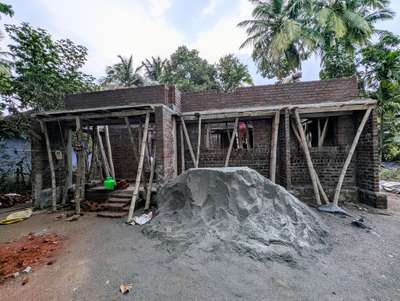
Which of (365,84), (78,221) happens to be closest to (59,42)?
(78,221)

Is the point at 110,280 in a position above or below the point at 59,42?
below

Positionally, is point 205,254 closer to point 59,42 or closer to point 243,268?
point 243,268

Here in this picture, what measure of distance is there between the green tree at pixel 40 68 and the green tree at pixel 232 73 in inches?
571

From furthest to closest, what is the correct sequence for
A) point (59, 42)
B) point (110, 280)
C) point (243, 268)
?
point (59, 42) < point (243, 268) < point (110, 280)

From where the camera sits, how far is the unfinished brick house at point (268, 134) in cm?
555

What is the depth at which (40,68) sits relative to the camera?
7.02 m

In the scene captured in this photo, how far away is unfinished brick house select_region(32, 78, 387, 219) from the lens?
5.55 meters

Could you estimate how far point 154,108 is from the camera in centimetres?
552

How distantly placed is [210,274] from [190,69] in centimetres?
2181

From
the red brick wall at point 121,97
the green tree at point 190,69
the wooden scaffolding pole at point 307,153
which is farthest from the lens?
the green tree at point 190,69

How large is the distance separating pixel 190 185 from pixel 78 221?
3.37 meters

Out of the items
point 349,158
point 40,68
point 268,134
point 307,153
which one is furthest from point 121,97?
point 349,158

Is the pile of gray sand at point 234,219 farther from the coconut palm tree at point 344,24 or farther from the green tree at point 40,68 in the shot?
the coconut palm tree at point 344,24

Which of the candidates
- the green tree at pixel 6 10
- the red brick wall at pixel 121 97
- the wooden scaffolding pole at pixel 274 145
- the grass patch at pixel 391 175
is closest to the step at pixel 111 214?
the red brick wall at pixel 121 97
